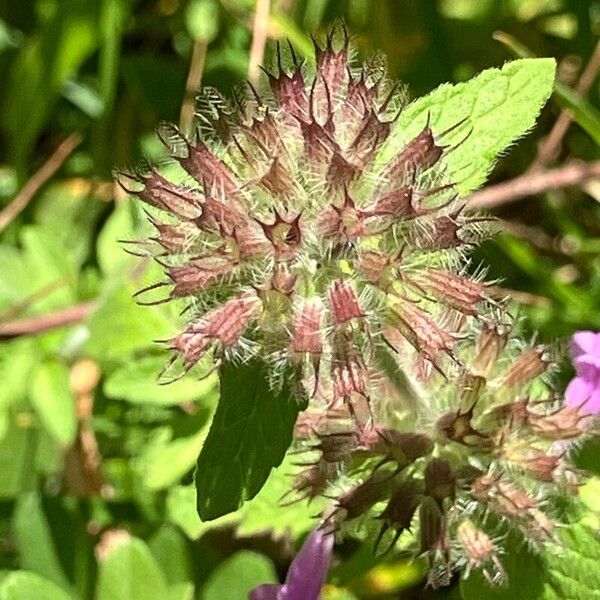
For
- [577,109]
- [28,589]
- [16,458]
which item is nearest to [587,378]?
[577,109]

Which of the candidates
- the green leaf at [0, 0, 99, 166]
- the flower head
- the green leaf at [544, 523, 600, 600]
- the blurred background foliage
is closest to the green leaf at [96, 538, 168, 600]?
the blurred background foliage

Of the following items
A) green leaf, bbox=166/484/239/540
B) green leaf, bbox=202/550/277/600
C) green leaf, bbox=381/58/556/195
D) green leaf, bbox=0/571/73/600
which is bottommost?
green leaf, bbox=0/571/73/600

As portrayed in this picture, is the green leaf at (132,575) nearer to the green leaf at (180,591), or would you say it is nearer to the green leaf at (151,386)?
the green leaf at (180,591)

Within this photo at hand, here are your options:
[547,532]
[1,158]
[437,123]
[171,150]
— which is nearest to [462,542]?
[547,532]

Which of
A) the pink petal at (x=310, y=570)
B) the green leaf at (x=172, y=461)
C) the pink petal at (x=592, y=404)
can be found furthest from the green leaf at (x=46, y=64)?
the pink petal at (x=592, y=404)

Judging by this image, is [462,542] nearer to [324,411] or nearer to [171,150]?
[324,411]

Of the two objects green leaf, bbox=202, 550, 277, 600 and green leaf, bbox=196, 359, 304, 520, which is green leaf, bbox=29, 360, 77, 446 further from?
green leaf, bbox=196, 359, 304, 520
